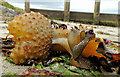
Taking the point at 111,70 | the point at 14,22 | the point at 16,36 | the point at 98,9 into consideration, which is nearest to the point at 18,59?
the point at 16,36

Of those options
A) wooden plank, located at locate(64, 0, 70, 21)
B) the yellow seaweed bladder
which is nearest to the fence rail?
wooden plank, located at locate(64, 0, 70, 21)

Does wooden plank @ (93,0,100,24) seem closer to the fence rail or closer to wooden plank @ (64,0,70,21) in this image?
the fence rail

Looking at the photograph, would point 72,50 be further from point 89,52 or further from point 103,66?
point 103,66

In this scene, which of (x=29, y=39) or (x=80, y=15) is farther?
(x=80, y=15)

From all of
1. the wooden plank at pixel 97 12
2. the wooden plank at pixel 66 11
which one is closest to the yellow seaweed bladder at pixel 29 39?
the wooden plank at pixel 97 12

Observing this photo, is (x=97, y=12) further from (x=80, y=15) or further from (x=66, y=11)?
(x=66, y=11)

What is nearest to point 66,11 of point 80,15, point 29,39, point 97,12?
point 80,15

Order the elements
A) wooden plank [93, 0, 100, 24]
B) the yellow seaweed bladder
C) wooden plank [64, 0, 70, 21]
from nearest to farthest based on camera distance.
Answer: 1. the yellow seaweed bladder
2. wooden plank [93, 0, 100, 24]
3. wooden plank [64, 0, 70, 21]

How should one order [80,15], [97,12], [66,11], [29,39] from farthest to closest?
[66,11], [80,15], [97,12], [29,39]

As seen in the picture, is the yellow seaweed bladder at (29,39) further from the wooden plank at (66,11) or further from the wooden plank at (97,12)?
the wooden plank at (66,11)
